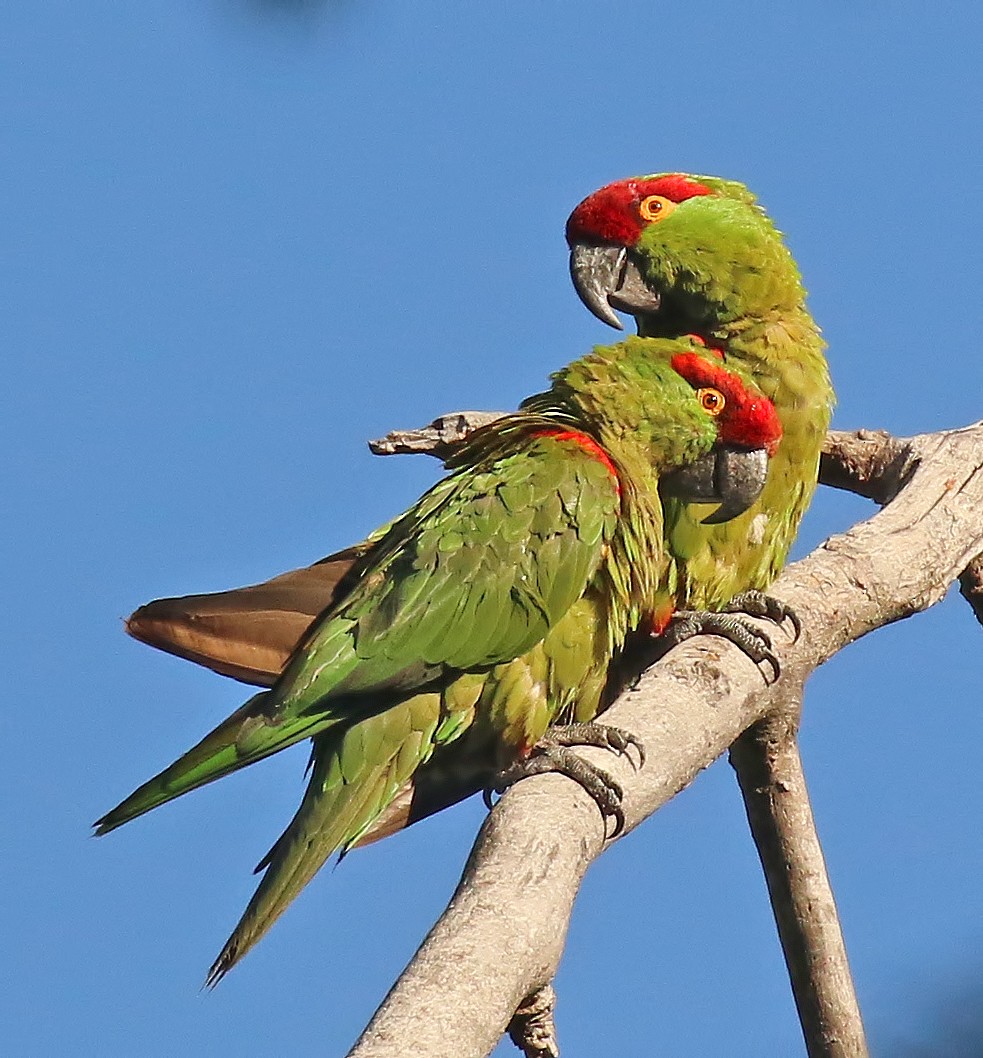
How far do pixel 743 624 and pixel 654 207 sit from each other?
1.81 m

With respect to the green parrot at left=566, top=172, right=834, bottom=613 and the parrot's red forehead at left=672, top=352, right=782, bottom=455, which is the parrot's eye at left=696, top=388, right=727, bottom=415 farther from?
the green parrot at left=566, top=172, right=834, bottom=613

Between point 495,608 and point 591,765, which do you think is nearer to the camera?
point 591,765

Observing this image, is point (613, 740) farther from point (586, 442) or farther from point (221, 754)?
point (586, 442)

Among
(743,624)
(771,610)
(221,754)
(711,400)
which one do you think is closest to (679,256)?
(711,400)

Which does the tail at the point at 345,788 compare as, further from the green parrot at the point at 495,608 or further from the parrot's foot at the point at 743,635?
the parrot's foot at the point at 743,635

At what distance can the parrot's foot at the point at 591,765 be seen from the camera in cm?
326

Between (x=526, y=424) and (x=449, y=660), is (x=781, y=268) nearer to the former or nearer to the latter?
(x=526, y=424)

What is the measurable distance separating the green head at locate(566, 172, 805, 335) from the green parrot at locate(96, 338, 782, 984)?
491 millimetres

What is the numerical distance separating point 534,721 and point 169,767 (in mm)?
1028

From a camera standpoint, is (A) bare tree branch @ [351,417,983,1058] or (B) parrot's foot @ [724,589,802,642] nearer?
(A) bare tree branch @ [351,417,983,1058]

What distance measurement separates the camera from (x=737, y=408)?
464cm

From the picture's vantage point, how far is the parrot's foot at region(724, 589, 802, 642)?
425 centimetres

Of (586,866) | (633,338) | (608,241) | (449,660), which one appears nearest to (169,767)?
(449,660)

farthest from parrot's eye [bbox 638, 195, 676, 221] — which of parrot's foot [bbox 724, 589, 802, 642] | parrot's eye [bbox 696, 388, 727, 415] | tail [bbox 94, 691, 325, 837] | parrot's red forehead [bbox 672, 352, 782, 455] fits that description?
tail [bbox 94, 691, 325, 837]
